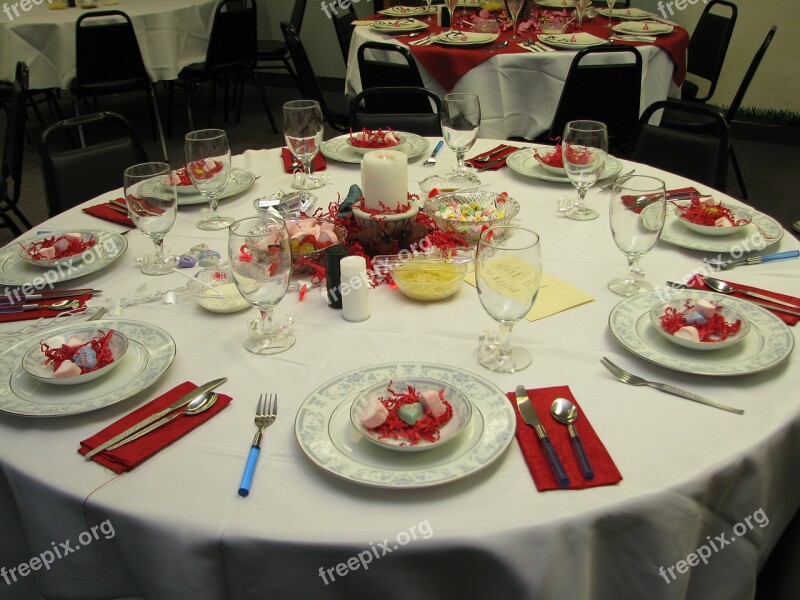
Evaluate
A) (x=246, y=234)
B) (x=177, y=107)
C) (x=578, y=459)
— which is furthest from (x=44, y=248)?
(x=177, y=107)

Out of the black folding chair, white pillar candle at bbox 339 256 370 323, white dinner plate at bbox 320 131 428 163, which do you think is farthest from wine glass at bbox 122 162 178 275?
the black folding chair

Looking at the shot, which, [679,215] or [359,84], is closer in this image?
[679,215]

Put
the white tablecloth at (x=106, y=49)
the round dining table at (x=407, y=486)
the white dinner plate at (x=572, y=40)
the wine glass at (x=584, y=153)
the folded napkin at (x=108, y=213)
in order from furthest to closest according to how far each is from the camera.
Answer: the white tablecloth at (x=106, y=49)
the white dinner plate at (x=572, y=40)
the folded napkin at (x=108, y=213)
the wine glass at (x=584, y=153)
the round dining table at (x=407, y=486)

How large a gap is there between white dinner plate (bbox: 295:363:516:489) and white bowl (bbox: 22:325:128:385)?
1.09 ft

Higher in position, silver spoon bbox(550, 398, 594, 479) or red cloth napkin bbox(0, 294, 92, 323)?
silver spoon bbox(550, 398, 594, 479)

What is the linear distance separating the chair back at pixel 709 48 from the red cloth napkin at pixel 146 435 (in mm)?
3566

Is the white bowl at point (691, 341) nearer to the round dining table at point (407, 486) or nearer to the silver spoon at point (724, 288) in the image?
the round dining table at point (407, 486)

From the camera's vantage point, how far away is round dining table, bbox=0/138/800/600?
2.54ft

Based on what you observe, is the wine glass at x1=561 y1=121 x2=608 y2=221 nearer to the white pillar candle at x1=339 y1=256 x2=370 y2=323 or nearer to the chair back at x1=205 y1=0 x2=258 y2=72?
the white pillar candle at x1=339 y1=256 x2=370 y2=323

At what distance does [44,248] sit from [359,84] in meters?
2.44

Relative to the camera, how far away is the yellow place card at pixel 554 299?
1.18 metres

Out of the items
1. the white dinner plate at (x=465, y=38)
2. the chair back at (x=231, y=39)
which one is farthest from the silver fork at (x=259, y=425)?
the chair back at (x=231, y=39)

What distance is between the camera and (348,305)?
1172 millimetres

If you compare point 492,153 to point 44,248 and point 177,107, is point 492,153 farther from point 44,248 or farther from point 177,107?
point 177,107
